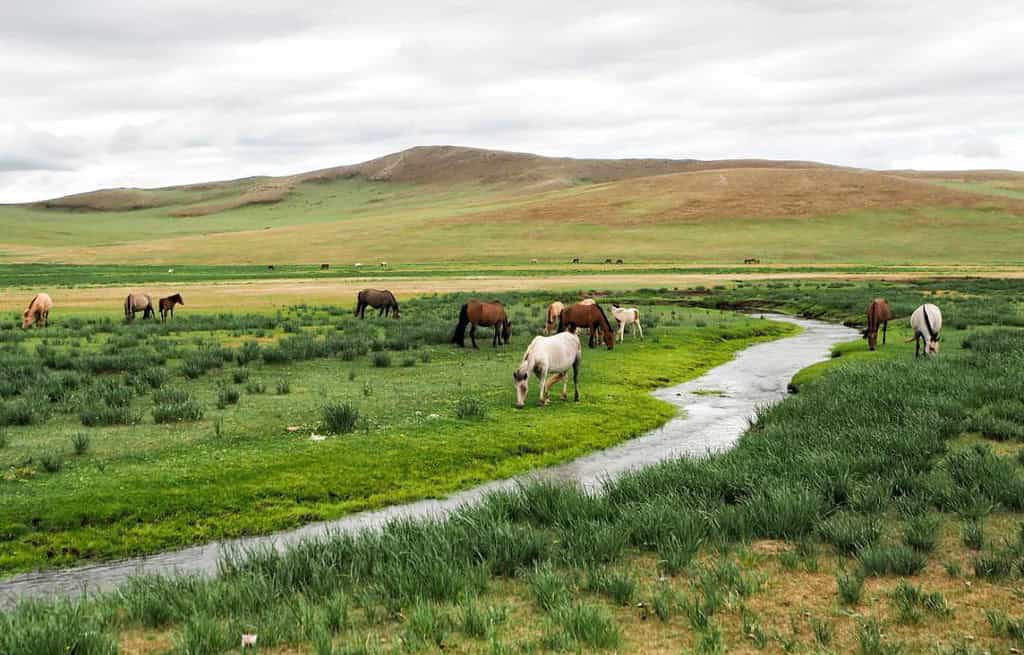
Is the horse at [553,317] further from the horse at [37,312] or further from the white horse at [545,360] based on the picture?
the horse at [37,312]

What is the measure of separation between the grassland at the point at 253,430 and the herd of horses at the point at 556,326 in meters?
0.84

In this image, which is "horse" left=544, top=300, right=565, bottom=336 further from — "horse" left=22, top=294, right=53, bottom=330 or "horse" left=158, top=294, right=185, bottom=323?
"horse" left=22, top=294, right=53, bottom=330

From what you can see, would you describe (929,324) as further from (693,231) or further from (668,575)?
(693,231)

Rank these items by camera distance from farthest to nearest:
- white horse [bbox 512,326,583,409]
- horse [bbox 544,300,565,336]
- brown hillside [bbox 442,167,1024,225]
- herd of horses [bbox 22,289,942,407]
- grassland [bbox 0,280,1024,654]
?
1. brown hillside [bbox 442,167,1024,225]
2. horse [bbox 544,300,565,336]
3. herd of horses [bbox 22,289,942,407]
4. white horse [bbox 512,326,583,409]
5. grassland [bbox 0,280,1024,654]

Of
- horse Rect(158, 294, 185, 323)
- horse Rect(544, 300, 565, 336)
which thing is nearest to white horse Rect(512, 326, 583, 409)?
horse Rect(544, 300, 565, 336)

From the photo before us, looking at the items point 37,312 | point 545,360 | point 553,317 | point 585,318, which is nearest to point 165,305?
point 37,312

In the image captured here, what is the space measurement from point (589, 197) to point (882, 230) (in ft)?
186

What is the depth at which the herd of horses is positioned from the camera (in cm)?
1775

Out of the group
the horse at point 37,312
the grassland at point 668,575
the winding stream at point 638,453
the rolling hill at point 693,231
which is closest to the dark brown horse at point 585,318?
the winding stream at point 638,453

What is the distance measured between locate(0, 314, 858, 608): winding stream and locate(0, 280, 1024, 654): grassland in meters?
1.22

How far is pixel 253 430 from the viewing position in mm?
14977

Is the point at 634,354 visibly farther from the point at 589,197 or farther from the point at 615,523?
the point at 589,197

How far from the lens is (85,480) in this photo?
1180 centimetres

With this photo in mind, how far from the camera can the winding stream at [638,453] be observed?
368 inches
